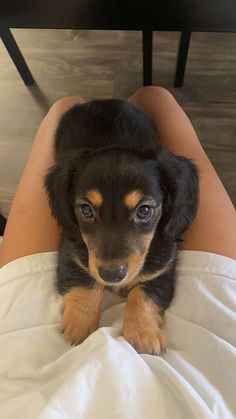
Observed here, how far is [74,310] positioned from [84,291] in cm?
6

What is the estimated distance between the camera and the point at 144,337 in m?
0.97

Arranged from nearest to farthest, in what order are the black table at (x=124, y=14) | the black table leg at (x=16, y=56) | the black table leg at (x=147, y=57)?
the black table at (x=124, y=14)
the black table leg at (x=147, y=57)
the black table leg at (x=16, y=56)

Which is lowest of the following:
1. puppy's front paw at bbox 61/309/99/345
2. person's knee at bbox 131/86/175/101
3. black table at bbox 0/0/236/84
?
puppy's front paw at bbox 61/309/99/345

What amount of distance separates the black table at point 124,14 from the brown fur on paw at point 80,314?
749 millimetres

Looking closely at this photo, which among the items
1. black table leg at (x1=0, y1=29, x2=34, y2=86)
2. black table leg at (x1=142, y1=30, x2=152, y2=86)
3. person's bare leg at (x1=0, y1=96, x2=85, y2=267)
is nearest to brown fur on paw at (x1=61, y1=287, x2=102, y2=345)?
person's bare leg at (x1=0, y1=96, x2=85, y2=267)

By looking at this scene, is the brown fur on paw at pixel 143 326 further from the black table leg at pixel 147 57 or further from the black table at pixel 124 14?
the black table leg at pixel 147 57

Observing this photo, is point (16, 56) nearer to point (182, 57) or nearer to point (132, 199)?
point (182, 57)

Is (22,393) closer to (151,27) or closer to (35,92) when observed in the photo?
(151,27)

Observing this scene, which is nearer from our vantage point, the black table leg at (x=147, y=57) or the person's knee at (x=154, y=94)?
the person's knee at (x=154, y=94)

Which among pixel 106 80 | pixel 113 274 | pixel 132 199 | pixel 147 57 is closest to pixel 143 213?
pixel 132 199

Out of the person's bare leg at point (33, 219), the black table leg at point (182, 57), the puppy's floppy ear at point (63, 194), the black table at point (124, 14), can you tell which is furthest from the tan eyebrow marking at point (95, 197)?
the black table leg at point (182, 57)

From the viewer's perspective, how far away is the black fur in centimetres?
95

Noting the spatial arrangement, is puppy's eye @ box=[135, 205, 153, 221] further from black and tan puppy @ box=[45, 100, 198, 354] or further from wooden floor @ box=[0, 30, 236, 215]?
wooden floor @ box=[0, 30, 236, 215]

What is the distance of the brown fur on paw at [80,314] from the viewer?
3.17 ft
